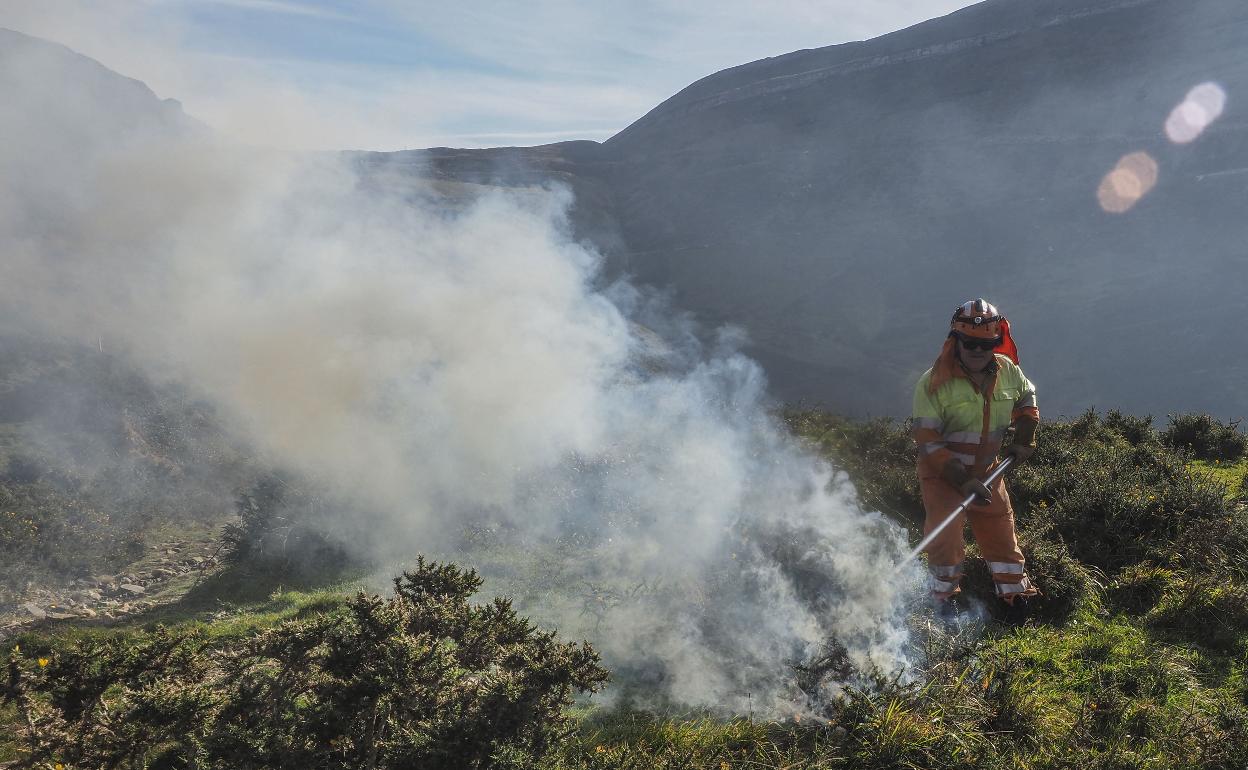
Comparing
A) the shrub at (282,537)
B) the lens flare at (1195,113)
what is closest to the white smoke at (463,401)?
the shrub at (282,537)

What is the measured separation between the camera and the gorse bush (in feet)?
10.1

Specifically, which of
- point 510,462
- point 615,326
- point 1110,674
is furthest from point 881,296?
point 1110,674

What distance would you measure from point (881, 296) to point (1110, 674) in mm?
35996

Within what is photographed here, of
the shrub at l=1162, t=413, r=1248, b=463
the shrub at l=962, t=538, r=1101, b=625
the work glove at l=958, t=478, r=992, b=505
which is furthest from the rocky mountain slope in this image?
the work glove at l=958, t=478, r=992, b=505

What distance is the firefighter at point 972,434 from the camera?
4.46 metres

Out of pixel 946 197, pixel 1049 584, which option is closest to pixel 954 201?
pixel 946 197

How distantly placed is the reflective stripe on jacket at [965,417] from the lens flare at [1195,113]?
5114 cm

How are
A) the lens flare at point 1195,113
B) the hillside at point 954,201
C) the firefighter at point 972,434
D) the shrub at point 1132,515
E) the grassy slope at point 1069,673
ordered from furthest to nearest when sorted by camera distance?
the lens flare at point 1195,113 < the hillside at point 954,201 < the shrub at point 1132,515 < the firefighter at point 972,434 < the grassy slope at point 1069,673

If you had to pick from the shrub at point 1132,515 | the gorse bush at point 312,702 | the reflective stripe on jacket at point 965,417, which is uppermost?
the reflective stripe on jacket at point 965,417

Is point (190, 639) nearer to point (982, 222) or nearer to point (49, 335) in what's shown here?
point (49, 335)

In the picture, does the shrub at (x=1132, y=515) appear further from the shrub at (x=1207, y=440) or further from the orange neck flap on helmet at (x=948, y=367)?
the shrub at (x=1207, y=440)

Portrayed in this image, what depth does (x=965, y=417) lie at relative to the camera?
15.0 ft

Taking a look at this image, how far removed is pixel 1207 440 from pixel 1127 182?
4027 centimetres

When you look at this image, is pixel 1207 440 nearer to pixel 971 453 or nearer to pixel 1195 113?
pixel 971 453
